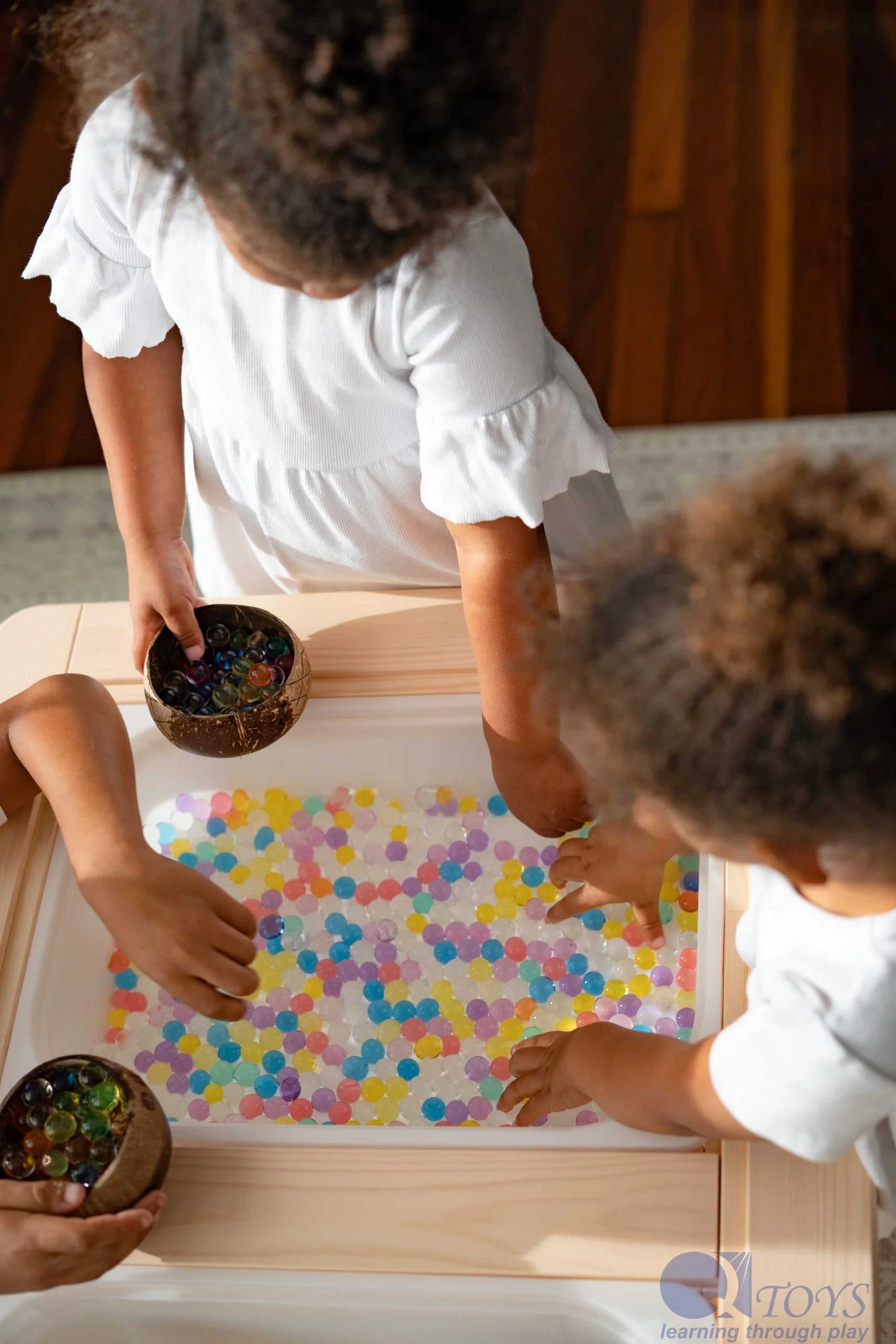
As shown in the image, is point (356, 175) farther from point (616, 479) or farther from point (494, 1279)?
point (616, 479)

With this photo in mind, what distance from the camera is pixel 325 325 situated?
0.87 m

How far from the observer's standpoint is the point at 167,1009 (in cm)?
92

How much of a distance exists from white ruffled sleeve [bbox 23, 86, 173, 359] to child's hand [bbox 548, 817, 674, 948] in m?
0.52

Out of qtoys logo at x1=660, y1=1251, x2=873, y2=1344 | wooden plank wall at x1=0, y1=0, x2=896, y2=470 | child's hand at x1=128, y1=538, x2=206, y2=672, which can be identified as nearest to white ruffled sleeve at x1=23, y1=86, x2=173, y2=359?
child's hand at x1=128, y1=538, x2=206, y2=672

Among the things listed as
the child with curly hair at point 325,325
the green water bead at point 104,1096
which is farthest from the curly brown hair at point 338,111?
the green water bead at point 104,1096

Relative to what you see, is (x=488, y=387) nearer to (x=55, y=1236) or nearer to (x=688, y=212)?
(x=55, y=1236)

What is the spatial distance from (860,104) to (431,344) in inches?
63.9

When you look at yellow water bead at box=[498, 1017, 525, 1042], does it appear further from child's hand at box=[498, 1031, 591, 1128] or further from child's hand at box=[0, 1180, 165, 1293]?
child's hand at box=[0, 1180, 165, 1293]

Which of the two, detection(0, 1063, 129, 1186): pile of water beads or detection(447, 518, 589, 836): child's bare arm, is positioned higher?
detection(447, 518, 589, 836): child's bare arm

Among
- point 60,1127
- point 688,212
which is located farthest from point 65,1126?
point 688,212

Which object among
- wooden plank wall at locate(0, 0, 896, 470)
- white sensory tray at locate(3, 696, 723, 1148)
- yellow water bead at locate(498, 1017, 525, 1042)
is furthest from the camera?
wooden plank wall at locate(0, 0, 896, 470)

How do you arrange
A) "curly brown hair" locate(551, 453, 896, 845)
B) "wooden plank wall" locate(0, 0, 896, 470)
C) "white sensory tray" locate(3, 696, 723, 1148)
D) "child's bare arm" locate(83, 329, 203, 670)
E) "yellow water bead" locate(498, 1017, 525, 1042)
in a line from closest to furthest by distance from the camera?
"curly brown hair" locate(551, 453, 896, 845) → "white sensory tray" locate(3, 696, 723, 1148) → "yellow water bead" locate(498, 1017, 525, 1042) → "child's bare arm" locate(83, 329, 203, 670) → "wooden plank wall" locate(0, 0, 896, 470)

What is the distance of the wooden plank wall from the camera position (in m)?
1.90

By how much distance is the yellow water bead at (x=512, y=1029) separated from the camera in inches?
35.1
